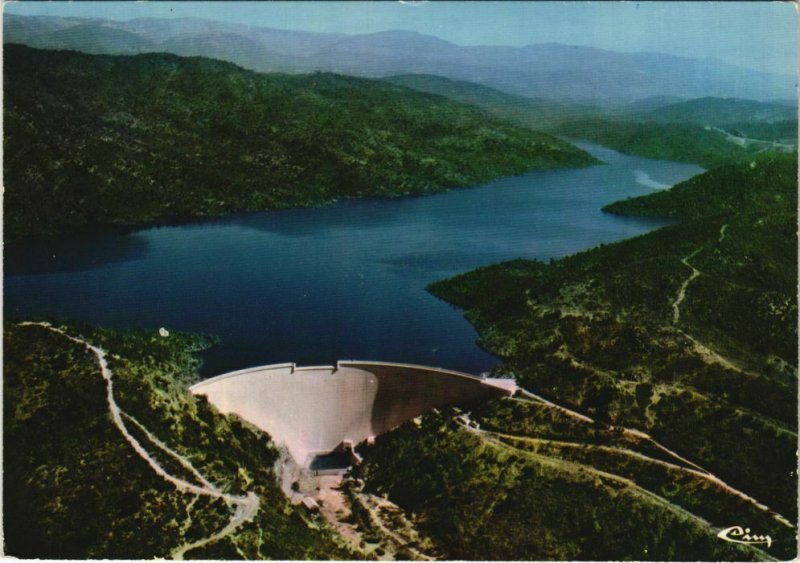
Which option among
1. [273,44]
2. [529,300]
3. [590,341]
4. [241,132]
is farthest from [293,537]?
[241,132]

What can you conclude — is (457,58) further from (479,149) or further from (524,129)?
(524,129)

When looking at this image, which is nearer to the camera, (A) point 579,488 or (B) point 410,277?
(A) point 579,488

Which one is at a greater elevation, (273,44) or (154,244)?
(273,44)

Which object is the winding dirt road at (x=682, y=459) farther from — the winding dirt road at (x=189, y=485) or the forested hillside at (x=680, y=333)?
the winding dirt road at (x=189, y=485)

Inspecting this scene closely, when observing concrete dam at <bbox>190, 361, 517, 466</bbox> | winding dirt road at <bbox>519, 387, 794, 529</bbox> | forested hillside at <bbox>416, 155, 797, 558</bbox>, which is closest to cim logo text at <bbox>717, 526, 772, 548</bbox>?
forested hillside at <bbox>416, 155, 797, 558</bbox>

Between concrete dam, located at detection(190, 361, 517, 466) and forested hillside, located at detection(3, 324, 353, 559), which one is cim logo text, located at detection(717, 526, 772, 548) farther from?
forested hillside, located at detection(3, 324, 353, 559)

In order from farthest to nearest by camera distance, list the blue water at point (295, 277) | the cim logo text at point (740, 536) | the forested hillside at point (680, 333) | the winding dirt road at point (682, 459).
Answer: the blue water at point (295, 277), the forested hillside at point (680, 333), the winding dirt road at point (682, 459), the cim logo text at point (740, 536)

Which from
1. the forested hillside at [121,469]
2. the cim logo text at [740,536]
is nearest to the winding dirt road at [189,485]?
the forested hillside at [121,469]
